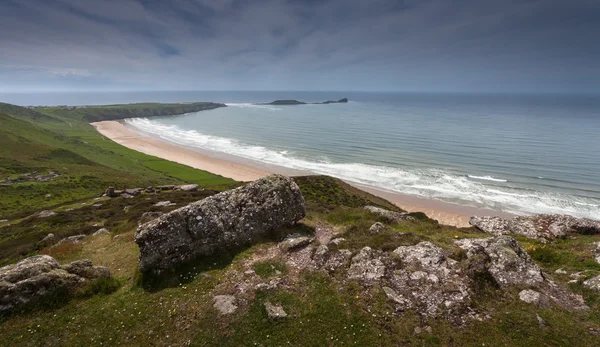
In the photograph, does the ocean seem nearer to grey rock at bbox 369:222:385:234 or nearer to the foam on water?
the foam on water

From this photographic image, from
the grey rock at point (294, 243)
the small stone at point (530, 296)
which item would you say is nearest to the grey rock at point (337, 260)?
the grey rock at point (294, 243)

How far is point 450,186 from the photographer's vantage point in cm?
6594

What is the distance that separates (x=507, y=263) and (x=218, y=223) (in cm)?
1777

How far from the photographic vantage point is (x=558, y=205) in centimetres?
5431

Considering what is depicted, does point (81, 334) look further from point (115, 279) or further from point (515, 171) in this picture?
point (515, 171)

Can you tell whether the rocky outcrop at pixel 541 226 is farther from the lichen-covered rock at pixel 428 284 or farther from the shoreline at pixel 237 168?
the shoreline at pixel 237 168

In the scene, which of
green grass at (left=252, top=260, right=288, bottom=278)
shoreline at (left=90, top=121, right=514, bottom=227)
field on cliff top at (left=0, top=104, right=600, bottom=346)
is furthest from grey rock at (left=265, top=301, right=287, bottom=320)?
shoreline at (left=90, top=121, right=514, bottom=227)

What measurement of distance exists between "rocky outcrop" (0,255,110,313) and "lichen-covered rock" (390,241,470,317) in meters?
17.9

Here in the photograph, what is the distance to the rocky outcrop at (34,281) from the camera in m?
13.6

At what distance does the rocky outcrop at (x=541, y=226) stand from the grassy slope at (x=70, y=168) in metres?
54.7

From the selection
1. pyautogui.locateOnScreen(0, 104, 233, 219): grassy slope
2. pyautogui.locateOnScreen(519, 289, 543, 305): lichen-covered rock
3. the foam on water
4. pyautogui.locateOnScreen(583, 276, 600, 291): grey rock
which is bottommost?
the foam on water

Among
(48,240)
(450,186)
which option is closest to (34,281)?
(48,240)

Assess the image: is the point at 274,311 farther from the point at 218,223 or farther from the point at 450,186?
the point at 450,186

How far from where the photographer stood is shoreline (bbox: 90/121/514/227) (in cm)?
5286
